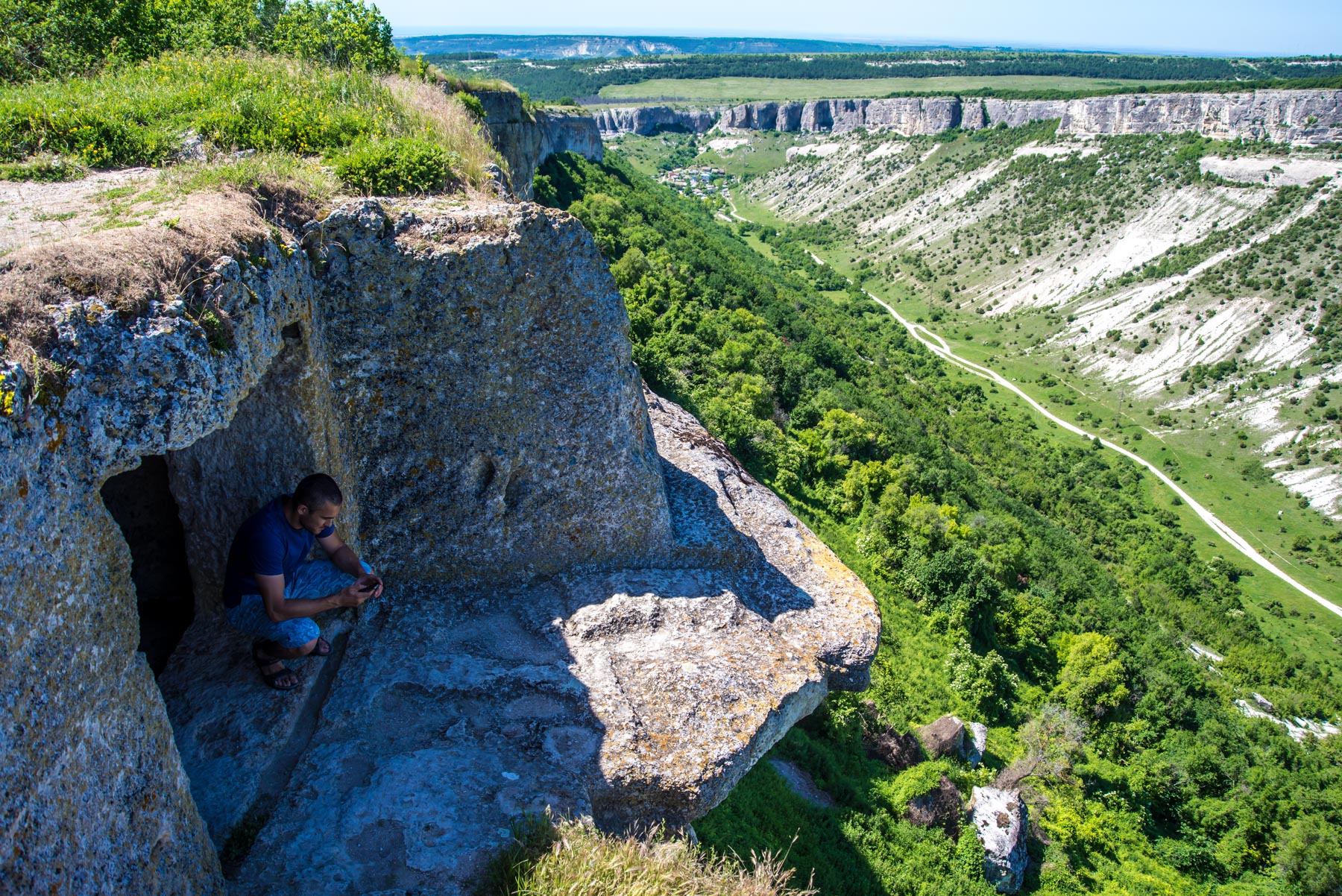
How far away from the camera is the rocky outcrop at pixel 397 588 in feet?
17.3

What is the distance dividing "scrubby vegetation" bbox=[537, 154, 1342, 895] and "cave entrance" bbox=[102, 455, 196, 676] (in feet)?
26.9

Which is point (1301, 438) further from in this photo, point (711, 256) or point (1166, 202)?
point (711, 256)

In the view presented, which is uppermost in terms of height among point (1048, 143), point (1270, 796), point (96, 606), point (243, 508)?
point (1048, 143)

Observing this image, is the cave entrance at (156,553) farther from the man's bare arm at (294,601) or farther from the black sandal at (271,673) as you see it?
the man's bare arm at (294,601)

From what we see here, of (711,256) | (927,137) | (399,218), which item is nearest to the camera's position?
(399,218)

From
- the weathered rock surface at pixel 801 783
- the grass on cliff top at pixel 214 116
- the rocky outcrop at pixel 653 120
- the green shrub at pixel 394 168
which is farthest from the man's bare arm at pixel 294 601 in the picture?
the rocky outcrop at pixel 653 120

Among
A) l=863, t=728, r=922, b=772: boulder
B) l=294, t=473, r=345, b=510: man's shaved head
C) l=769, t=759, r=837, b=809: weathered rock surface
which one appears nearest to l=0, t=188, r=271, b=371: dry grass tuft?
l=294, t=473, r=345, b=510: man's shaved head

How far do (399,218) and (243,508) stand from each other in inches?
160

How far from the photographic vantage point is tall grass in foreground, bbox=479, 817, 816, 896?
21.1ft

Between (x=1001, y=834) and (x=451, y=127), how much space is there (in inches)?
815

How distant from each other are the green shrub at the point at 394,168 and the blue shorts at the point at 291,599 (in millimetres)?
5119

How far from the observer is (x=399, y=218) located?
31.1ft

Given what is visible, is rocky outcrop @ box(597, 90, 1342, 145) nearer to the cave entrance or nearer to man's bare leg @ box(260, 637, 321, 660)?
man's bare leg @ box(260, 637, 321, 660)

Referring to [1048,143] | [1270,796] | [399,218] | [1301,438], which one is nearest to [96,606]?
[399,218]
